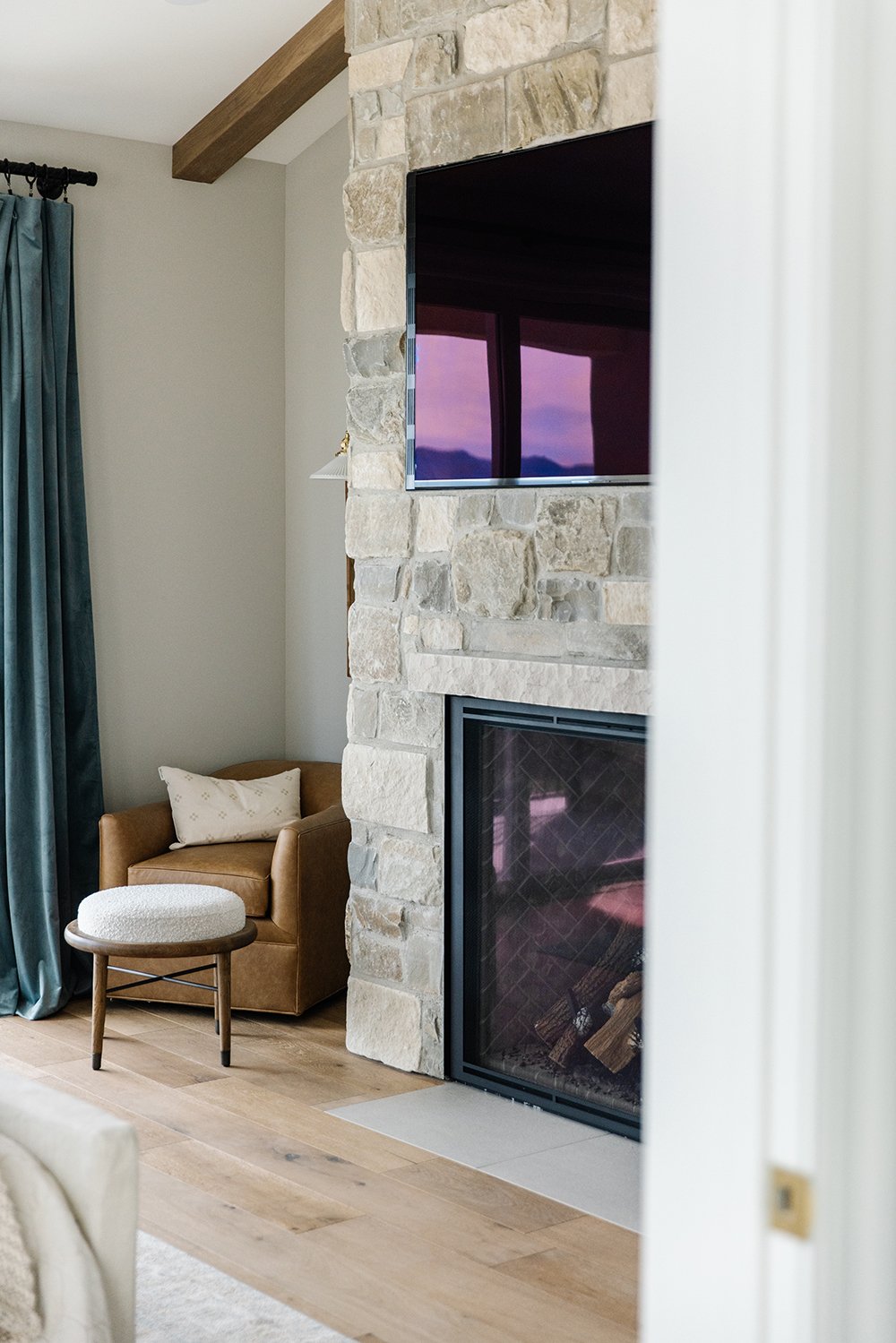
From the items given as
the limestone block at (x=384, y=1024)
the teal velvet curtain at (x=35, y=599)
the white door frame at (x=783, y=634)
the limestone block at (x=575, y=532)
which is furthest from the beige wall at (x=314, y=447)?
the white door frame at (x=783, y=634)

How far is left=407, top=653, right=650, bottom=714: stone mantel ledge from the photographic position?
3314mm

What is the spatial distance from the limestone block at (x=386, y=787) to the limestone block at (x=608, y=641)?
0.61 m

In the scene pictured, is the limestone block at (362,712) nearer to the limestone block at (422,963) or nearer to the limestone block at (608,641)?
the limestone block at (422,963)

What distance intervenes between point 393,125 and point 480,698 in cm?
153

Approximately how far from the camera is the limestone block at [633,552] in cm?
330

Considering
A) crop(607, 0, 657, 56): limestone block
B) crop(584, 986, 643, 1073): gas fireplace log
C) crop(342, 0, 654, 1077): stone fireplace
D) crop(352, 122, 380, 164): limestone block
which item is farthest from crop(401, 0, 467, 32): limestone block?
crop(584, 986, 643, 1073): gas fireplace log

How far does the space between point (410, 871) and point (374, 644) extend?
0.62 meters

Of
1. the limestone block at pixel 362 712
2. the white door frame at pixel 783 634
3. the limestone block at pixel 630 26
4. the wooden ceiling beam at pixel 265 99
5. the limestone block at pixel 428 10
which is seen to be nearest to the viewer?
the white door frame at pixel 783 634

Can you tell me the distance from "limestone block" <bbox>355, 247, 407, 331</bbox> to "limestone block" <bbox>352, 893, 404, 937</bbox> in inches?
61.0

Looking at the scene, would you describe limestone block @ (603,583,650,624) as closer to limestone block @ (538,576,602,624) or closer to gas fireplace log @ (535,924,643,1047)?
limestone block @ (538,576,602,624)

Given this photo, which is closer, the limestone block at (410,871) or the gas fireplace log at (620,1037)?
the gas fireplace log at (620,1037)

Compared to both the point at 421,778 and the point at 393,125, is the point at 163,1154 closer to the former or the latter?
→ the point at 421,778

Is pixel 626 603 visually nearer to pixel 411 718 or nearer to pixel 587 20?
pixel 411 718

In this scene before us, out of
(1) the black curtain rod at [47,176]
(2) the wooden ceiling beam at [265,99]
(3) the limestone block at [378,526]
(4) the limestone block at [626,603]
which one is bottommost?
(4) the limestone block at [626,603]
